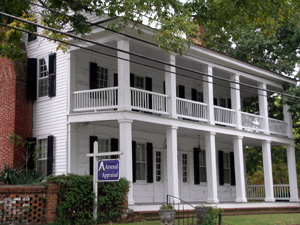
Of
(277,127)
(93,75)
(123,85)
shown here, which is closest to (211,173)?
(123,85)

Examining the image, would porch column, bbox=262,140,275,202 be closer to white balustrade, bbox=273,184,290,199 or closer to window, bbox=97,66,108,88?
white balustrade, bbox=273,184,290,199

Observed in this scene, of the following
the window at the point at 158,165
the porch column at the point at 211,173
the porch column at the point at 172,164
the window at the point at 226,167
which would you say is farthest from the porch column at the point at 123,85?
the window at the point at 226,167

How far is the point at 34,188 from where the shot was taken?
13.5 m

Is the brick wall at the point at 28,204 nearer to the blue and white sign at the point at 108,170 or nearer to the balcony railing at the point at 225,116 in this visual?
the blue and white sign at the point at 108,170

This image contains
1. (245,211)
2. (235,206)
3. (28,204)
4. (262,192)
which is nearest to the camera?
(28,204)

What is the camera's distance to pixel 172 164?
1873 cm

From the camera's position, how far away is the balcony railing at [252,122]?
24.0m

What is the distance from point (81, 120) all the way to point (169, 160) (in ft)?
12.9

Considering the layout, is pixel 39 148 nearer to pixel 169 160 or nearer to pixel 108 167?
pixel 169 160

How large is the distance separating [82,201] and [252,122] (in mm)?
12944

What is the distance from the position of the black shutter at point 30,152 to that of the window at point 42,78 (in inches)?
83.4

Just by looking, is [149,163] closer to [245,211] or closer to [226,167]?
[245,211]

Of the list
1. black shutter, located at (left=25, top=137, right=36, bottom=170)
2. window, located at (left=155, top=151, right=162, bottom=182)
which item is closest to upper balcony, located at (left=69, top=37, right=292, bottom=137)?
window, located at (left=155, top=151, right=162, bottom=182)

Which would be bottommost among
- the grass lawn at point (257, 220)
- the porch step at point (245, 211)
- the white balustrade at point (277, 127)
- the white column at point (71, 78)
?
the grass lawn at point (257, 220)
